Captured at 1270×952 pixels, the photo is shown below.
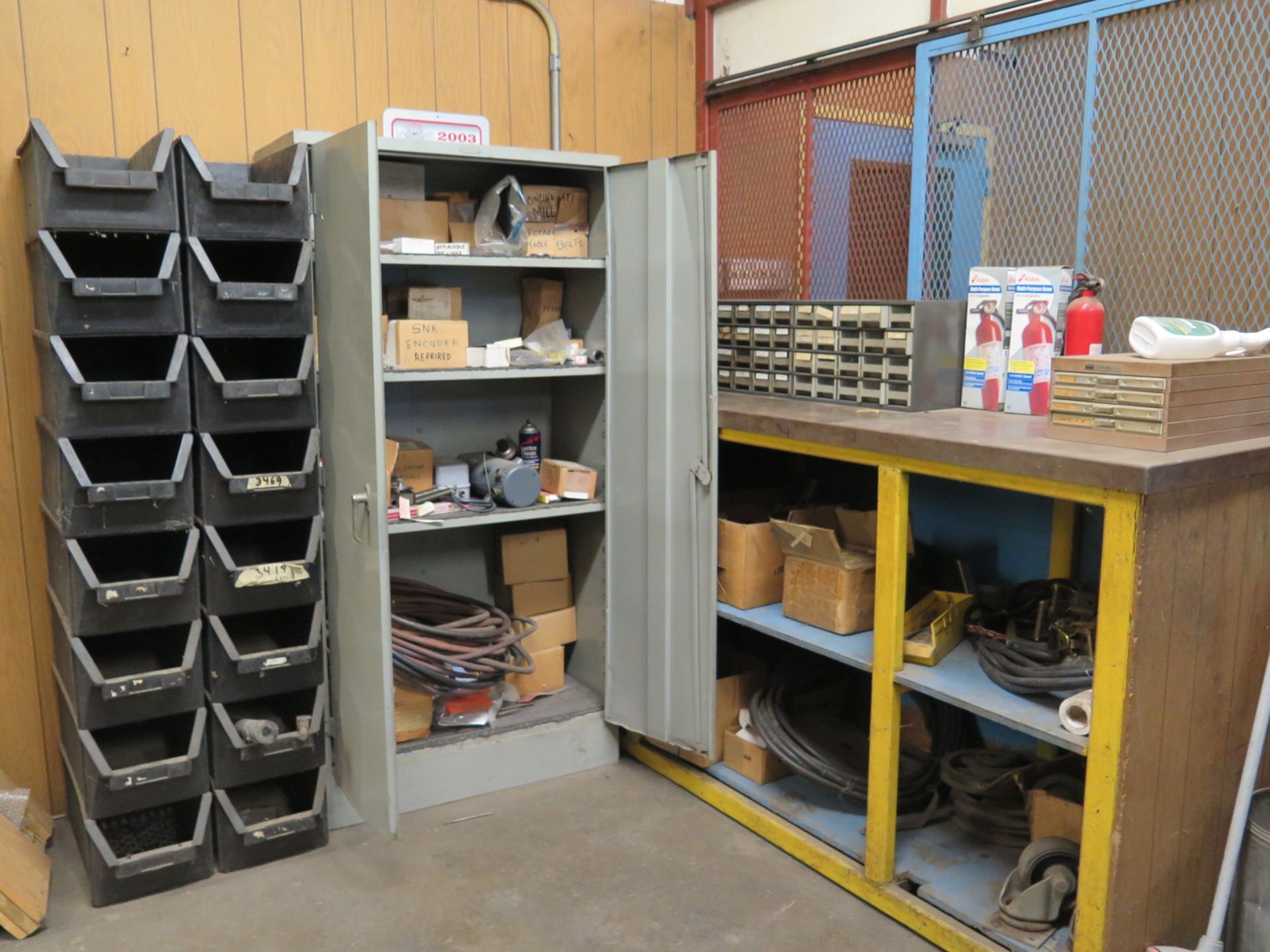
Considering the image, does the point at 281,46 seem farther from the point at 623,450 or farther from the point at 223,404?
the point at 623,450

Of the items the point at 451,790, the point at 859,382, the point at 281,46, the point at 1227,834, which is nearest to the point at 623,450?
the point at 859,382

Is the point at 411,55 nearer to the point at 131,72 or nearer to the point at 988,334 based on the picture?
the point at 131,72

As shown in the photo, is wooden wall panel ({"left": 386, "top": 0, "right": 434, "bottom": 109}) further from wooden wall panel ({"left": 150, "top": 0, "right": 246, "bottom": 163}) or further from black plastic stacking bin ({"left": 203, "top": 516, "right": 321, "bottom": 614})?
black plastic stacking bin ({"left": 203, "top": 516, "right": 321, "bottom": 614})

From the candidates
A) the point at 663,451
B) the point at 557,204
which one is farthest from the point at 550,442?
the point at 557,204

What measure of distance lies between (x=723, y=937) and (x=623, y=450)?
50.5 inches

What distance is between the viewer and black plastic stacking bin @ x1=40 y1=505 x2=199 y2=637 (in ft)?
7.38

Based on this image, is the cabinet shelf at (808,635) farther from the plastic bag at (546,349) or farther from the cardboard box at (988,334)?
the plastic bag at (546,349)

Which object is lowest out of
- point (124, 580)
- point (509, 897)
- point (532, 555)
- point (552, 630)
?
point (509, 897)

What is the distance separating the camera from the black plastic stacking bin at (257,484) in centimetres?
233

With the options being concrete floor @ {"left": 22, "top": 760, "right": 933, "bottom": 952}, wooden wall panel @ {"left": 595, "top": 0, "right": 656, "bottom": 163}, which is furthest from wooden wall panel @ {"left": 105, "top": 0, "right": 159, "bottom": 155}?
concrete floor @ {"left": 22, "top": 760, "right": 933, "bottom": 952}

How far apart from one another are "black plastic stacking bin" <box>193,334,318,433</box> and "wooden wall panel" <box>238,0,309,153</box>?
71cm

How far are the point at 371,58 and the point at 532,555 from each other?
5.01 feet

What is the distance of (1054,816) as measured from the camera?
223 cm

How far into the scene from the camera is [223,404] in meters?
2.33
